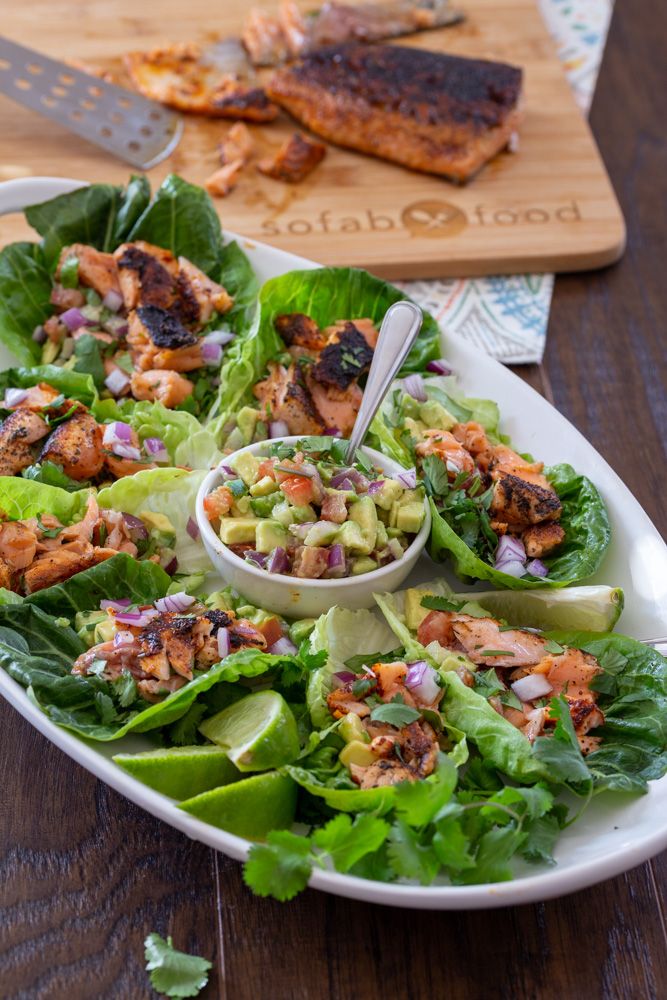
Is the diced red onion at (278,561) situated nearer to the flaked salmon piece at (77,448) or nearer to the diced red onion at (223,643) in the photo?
the diced red onion at (223,643)

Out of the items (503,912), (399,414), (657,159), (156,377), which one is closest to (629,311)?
(657,159)

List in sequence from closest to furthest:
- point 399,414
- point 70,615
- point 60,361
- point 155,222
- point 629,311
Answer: point 70,615 < point 399,414 < point 60,361 < point 155,222 < point 629,311

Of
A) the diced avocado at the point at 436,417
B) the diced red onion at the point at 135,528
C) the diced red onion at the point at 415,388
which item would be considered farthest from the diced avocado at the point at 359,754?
the diced red onion at the point at 415,388

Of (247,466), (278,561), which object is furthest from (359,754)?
(247,466)

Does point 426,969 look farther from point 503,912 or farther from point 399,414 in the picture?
point 399,414

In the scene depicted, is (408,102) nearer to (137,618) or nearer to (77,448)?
(77,448)
